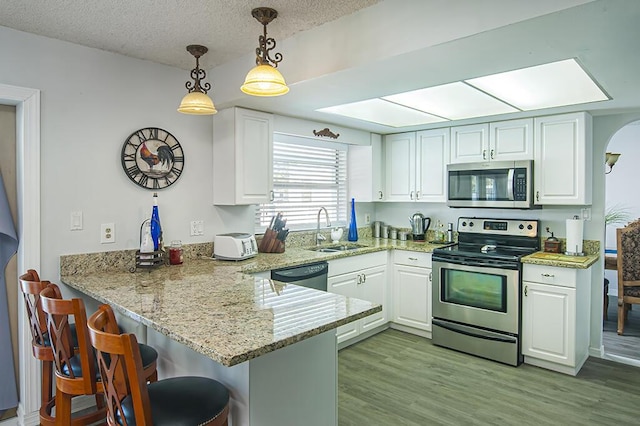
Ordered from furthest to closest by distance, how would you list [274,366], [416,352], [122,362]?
[416,352]
[274,366]
[122,362]

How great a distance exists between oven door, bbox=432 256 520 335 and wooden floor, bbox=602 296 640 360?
1148mm

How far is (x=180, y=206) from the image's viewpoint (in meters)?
3.15

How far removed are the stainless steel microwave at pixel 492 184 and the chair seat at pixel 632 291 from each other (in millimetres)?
1583

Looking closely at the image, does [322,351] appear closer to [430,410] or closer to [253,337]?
[253,337]

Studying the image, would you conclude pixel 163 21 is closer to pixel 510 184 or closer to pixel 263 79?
pixel 263 79

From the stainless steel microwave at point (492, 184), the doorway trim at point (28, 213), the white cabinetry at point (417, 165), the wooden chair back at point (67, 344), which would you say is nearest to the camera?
the wooden chair back at point (67, 344)

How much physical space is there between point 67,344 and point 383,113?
2.98 meters

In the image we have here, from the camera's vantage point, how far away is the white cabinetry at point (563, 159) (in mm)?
3387

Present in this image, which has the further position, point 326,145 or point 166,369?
point 326,145

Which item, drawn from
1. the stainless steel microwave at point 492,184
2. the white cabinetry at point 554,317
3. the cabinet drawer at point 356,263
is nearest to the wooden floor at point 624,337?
the white cabinetry at point 554,317

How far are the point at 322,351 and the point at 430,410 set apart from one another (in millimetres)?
1243

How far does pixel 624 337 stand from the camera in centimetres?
404

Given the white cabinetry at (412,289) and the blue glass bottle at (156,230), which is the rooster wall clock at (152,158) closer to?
the blue glass bottle at (156,230)

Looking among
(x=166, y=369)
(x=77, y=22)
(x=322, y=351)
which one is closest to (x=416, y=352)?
(x=322, y=351)
